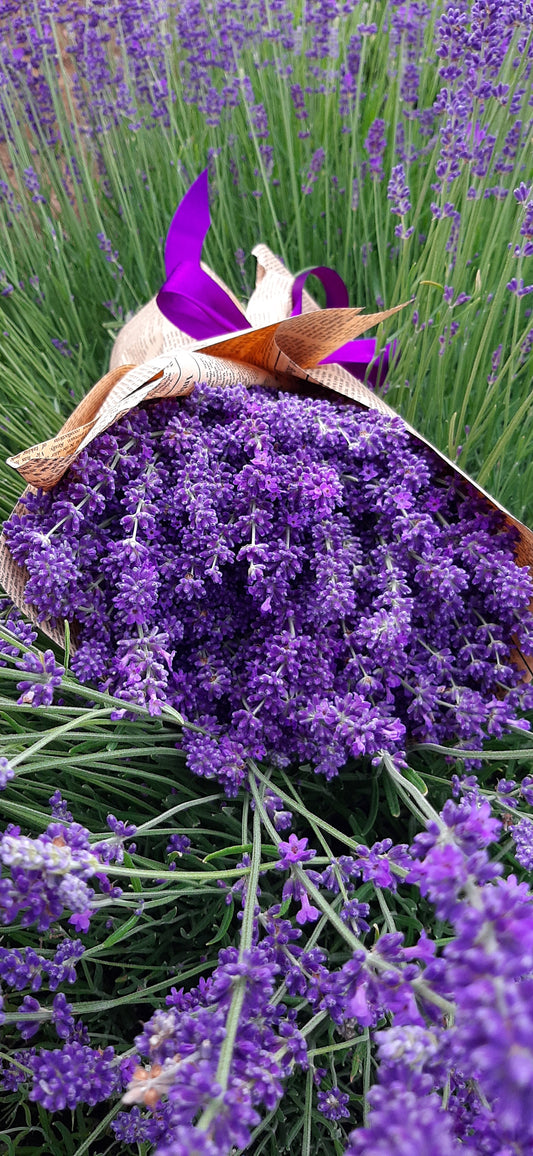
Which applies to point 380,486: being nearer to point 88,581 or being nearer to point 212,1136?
point 88,581

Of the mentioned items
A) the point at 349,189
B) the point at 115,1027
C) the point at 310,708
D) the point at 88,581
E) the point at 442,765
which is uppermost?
the point at 349,189

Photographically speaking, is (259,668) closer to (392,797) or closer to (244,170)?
(392,797)

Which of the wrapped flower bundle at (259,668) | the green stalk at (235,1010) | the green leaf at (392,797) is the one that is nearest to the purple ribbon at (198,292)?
the wrapped flower bundle at (259,668)

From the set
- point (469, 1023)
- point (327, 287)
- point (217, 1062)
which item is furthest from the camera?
point (327, 287)

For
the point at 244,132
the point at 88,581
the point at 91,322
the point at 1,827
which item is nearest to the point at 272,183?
the point at 244,132

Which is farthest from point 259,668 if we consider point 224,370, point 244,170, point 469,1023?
point 244,170
